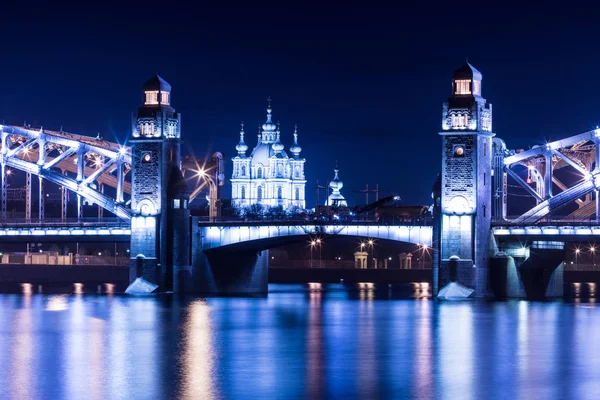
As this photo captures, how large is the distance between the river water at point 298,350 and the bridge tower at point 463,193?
3.94 metres

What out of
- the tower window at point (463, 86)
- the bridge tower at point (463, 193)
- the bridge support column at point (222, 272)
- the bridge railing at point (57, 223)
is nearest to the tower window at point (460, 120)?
the bridge tower at point (463, 193)

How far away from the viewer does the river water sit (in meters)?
54.3

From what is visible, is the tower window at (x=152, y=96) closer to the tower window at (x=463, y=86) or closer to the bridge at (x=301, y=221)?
the bridge at (x=301, y=221)

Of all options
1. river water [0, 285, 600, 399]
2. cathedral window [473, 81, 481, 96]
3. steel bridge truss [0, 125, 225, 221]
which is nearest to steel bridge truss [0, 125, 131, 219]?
steel bridge truss [0, 125, 225, 221]

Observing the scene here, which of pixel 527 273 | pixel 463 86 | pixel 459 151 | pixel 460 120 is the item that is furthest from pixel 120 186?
pixel 527 273

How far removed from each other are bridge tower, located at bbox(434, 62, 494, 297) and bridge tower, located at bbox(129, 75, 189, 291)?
71.1ft

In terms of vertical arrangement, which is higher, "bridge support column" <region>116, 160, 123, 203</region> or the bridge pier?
"bridge support column" <region>116, 160, 123, 203</region>

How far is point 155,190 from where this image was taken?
382 feet

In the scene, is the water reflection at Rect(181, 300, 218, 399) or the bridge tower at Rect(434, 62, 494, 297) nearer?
the water reflection at Rect(181, 300, 218, 399)

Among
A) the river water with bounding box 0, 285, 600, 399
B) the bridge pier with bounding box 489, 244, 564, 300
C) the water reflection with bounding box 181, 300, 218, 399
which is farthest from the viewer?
the bridge pier with bounding box 489, 244, 564, 300

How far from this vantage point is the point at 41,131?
4961 inches

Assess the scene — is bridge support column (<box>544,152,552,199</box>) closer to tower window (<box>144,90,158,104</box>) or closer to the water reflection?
the water reflection

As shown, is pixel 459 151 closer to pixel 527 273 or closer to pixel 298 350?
pixel 527 273

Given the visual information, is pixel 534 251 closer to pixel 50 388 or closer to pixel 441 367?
pixel 441 367
